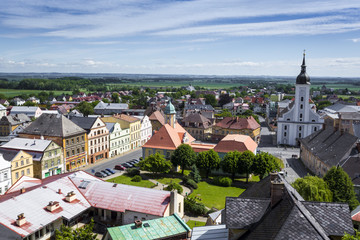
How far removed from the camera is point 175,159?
62062 millimetres

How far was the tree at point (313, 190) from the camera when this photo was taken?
38250 millimetres

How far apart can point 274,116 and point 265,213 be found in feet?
424

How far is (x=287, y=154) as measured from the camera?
87.2 metres

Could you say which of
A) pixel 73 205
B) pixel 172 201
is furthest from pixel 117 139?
pixel 172 201

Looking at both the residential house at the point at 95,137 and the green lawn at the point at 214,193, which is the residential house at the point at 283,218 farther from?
the residential house at the point at 95,137

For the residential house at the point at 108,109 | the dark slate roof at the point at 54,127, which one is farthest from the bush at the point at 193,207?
the residential house at the point at 108,109

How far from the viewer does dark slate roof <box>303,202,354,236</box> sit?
1877cm

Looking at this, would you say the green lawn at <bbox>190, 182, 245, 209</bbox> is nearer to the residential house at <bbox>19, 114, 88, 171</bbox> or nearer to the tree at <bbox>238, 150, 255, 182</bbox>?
the tree at <bbox>238, 150, 255, 182</bbox>

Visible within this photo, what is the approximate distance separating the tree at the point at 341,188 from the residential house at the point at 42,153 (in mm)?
48798

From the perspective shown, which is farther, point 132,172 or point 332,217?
point 132,172

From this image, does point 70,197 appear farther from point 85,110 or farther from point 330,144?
point 85,110

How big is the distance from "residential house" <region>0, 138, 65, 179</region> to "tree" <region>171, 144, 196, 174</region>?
909 inches

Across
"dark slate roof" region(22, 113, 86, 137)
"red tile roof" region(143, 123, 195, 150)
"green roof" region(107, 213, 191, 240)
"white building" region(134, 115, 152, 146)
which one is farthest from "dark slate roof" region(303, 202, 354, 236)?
"white building" region(134, 115, 152, 146)

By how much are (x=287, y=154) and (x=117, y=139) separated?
1867 inches
